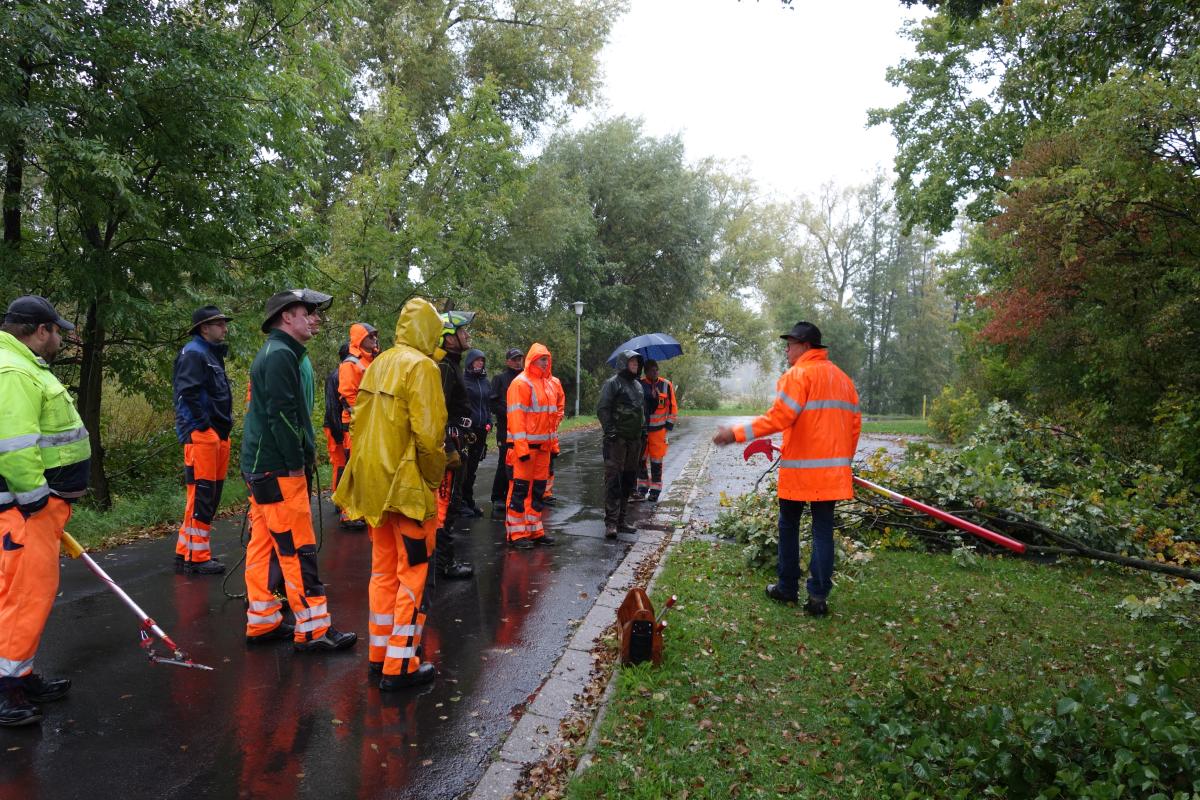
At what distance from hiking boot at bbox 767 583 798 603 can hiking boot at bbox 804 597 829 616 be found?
247 millimetres

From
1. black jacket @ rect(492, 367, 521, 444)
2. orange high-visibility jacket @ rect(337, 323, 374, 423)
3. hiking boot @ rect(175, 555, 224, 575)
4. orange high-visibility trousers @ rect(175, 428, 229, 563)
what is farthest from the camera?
black jacket @ rect(492, 367, 521, 444)

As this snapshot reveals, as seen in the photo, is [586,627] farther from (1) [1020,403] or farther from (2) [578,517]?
(1) [1020,403]

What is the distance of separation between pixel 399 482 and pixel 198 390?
116 inches

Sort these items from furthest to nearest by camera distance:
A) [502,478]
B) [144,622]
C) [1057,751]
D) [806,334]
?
[502,478] < [806,334] < [144,622] < [1057,751]

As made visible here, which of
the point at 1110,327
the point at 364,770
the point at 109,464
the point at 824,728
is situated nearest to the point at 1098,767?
the point at 824,728

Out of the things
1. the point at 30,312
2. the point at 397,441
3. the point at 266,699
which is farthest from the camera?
the point at 397,441

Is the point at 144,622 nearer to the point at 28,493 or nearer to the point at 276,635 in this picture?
the point at 276,635

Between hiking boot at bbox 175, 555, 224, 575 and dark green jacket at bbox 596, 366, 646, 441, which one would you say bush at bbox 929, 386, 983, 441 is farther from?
hiking boot at bbox 175, 555, 224, 575

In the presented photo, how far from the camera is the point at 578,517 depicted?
9.30 m

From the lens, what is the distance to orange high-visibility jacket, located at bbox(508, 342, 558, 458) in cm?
761

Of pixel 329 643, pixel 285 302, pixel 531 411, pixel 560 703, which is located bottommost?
pixel 560 703

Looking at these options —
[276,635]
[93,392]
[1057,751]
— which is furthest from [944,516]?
[93,392]

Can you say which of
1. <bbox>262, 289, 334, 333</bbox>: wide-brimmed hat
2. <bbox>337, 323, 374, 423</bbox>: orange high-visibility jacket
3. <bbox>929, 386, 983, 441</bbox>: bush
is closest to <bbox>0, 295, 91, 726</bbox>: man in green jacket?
<bbox>262, 289, 334, 333</bbox>: wide-brimmed hat

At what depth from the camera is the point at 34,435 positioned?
3.57 m
